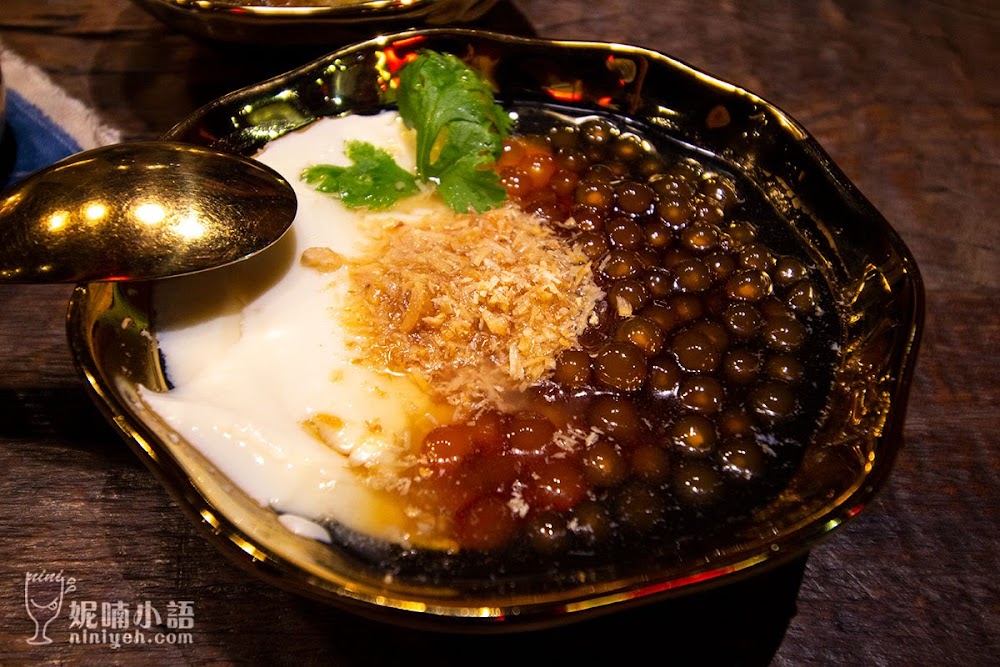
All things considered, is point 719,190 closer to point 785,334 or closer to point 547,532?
point 785,334

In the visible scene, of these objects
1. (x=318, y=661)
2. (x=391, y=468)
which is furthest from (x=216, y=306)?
(x=318, y=661)

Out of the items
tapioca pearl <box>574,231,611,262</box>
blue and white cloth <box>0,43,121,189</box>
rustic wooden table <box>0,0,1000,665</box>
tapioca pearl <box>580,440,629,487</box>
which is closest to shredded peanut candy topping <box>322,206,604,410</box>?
tapioca pearl <box>574,231,611,262</box>

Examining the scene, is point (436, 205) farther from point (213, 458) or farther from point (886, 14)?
point (886, 14)

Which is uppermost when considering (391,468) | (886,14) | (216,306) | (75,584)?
(886,14)

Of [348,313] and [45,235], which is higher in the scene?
[45,235]

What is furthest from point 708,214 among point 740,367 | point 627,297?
point 740,367

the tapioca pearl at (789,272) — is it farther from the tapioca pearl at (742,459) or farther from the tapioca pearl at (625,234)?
the tapioca pearl at (742,459)

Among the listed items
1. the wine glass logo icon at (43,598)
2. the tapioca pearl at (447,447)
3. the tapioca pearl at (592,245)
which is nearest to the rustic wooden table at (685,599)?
the wine glass logo icon at (43,598)
